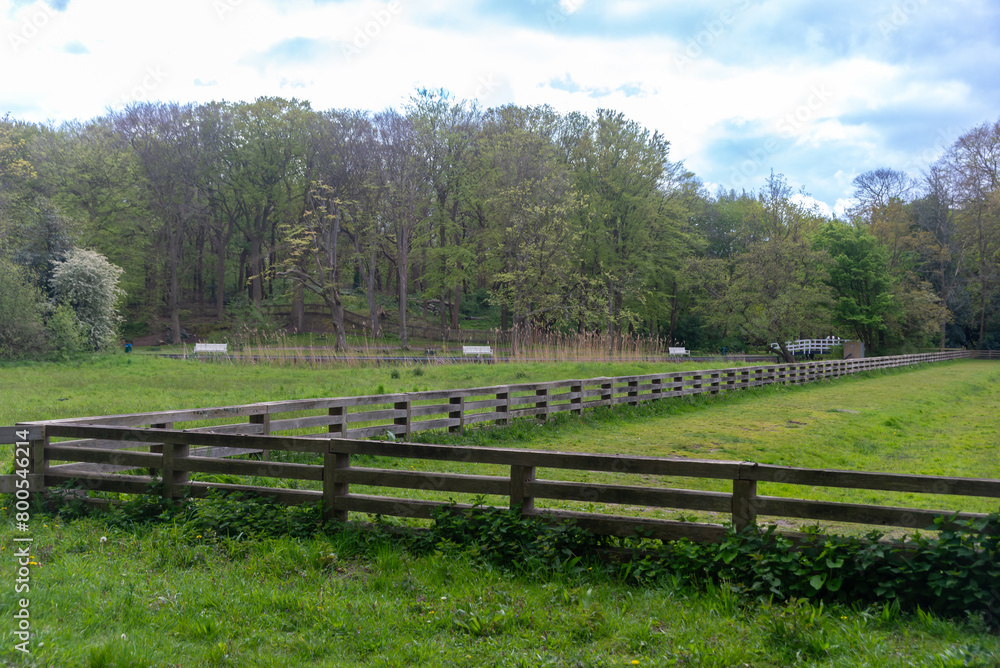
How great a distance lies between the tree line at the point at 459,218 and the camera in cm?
3903

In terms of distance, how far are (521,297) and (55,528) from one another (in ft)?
107

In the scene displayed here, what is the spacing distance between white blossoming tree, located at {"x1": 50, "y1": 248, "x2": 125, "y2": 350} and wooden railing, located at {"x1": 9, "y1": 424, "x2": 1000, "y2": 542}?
2417 centimetres

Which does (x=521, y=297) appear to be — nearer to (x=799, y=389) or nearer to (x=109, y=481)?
(x=799, y=389)

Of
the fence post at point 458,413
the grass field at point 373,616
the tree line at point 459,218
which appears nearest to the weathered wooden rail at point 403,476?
the grass field at point 373,616

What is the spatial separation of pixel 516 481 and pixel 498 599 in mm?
1080

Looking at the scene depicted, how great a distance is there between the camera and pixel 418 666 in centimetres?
340

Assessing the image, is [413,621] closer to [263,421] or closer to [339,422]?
[263,421]

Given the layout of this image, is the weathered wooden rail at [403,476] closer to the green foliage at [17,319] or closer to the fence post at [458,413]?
the fence post at [458,413]

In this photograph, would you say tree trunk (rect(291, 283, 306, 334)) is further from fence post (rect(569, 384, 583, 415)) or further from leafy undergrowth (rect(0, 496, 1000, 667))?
leafy undergrowth (rect(0, 496, 1000, 667))

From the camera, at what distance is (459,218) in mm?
49125

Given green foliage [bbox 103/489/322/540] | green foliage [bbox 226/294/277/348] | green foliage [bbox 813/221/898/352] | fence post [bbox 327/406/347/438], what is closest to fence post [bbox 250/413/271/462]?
fence post [bbox 327/406/347/438]

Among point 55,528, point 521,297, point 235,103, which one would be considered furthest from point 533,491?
point 235,103

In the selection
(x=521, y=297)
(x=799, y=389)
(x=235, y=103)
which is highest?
(x=235, y=103)

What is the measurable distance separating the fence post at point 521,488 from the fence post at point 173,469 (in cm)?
301
